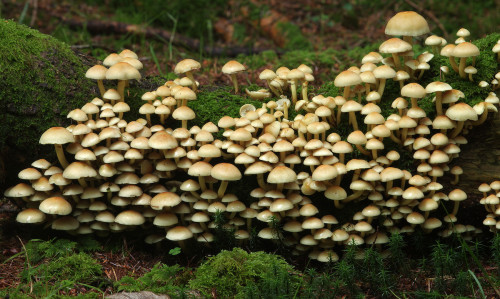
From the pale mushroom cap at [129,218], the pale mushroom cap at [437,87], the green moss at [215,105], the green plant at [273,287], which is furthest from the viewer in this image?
the green moss at [215,105]

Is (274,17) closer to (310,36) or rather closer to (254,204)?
(310,36)


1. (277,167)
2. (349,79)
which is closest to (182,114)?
(277,167)

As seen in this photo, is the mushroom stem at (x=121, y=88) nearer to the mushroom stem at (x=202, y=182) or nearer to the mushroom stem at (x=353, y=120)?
the mushroom stem at (x=202, y=182)

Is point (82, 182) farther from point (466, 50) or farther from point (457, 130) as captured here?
point (466, 50)

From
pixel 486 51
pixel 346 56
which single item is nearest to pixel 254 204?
pixel 486 51

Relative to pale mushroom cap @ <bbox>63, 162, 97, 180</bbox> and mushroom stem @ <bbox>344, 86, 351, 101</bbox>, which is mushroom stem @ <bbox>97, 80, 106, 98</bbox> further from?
mushroom stem @ <bbox>344, 86, 351, 101</bbox>

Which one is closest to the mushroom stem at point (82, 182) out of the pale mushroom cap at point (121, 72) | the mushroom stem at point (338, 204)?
the pale mushroom cap at point (121, 72)
